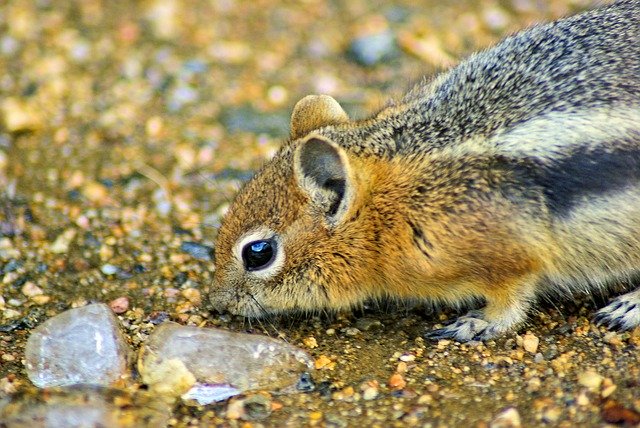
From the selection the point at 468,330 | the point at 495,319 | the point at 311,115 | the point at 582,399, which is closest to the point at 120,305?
the point at 311,115

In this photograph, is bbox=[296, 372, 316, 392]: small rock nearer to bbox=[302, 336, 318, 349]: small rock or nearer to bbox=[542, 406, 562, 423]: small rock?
bbox=[302, 336, 318, 349]: small rock

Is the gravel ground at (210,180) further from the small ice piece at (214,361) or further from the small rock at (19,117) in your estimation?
the small ice piece at (214,361)

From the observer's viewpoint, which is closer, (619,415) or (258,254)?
(619,415)

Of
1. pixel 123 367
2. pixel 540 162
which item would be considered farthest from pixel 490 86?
pixel 123 367

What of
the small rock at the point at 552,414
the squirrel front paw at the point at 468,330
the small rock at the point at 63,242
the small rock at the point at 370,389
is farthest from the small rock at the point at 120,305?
the small rock at the point at 552,414

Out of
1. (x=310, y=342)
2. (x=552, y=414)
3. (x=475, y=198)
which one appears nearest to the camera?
(x=552, y=414)

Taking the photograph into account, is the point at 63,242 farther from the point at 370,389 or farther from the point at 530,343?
the point at 530,343

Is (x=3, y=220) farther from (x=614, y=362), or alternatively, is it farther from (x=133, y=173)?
(x=614, y=362)
